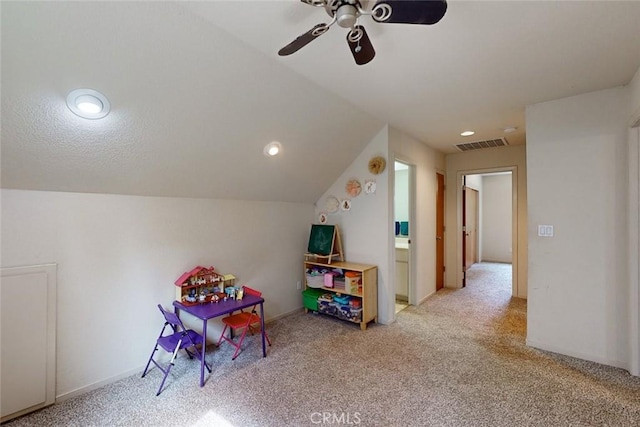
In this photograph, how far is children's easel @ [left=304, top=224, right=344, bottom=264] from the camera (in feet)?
12.3

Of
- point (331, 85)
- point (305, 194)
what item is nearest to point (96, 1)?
point (331, 85)

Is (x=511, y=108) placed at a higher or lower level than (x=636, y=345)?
higher

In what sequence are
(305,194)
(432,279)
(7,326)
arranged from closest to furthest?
(7,326) < (305,194) < (432,279)

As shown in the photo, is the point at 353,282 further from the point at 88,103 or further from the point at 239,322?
the point at 88,103

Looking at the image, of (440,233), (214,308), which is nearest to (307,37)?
(214,308)

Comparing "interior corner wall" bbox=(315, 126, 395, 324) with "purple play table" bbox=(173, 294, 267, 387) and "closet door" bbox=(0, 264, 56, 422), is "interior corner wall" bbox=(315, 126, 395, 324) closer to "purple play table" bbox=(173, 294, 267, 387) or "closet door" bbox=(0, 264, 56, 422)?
"purple play table" bbox=(173, 294, 267, 387)

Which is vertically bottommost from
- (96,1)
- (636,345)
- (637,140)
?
(636,345)

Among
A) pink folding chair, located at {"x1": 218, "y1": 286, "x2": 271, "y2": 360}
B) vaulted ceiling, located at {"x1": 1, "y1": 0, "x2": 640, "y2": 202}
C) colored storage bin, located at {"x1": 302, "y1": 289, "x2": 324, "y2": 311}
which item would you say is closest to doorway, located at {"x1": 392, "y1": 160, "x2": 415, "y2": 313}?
colored storage bin, located at {"x1": 302, "y1": 289, "x2": 324, "y2": 311}

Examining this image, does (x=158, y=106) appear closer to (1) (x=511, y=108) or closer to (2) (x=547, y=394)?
(1) (x=511, y=108)

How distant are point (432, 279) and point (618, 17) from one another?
3.75 metres

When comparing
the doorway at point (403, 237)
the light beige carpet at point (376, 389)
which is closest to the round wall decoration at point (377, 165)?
the doorway at point (403, 237)

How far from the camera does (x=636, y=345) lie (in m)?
2.37

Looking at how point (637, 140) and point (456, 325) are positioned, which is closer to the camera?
point (637, 140)

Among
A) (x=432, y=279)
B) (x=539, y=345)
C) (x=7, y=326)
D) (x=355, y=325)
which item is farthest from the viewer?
(x=432, y=279)
